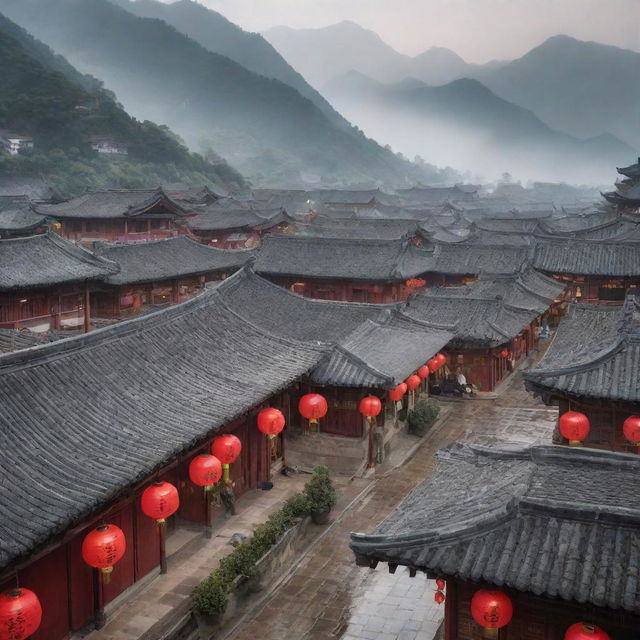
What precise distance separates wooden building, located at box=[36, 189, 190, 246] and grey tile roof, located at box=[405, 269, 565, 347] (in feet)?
96.6

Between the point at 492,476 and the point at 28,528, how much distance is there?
7.24m

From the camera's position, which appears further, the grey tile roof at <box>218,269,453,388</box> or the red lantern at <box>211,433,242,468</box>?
the grey tile roof at <box>218,269,453,388</box>

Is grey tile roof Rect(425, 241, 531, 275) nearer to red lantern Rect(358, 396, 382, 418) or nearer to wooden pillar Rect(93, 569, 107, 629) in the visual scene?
red lantern Rect(358, 396, 382, 418)

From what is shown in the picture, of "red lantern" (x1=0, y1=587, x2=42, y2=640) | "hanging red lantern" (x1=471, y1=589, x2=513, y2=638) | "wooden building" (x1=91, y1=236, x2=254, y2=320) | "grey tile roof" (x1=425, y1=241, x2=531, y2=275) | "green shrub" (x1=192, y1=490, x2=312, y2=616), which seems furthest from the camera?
"grey tile roof" (x1=425, y1=241, x2=531, y2=275)

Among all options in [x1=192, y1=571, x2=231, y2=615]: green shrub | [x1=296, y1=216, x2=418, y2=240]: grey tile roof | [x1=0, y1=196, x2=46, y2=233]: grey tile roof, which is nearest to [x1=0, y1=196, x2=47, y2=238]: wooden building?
[x1=0, y1=196, x2=46, y2=233]: grey tile roof

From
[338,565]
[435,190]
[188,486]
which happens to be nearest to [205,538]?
[188,486]

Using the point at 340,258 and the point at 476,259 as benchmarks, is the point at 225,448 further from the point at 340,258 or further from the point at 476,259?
the point at 476,259

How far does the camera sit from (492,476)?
38.5ft

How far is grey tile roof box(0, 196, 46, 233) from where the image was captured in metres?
51.6

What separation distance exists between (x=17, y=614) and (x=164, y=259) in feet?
110

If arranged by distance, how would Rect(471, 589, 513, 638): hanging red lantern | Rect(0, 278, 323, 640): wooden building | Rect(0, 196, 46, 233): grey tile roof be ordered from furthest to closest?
Rect(0, 196, 46, 233): grey tile roof, Rect(0, 278, 323, 640): wooden building, Rect(471, 589, 513, 638): hanging red lantern

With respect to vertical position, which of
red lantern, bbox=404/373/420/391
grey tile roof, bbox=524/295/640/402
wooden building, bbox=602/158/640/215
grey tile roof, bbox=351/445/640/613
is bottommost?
red lantern, bbox=404/373/420/391

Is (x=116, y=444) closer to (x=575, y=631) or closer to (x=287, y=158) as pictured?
(x=575, y=631)

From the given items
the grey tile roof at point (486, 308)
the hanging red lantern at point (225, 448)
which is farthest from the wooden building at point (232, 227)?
the hanging red lantern at point (225, 448)
